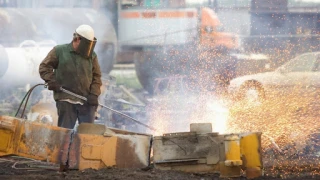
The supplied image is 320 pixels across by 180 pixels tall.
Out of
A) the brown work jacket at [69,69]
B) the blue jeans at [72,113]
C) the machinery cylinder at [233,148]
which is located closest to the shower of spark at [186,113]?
the blue jeans at [72,113]

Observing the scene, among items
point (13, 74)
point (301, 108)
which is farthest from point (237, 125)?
point (13, 74)

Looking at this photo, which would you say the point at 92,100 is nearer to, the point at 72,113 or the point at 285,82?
the point at 72,113

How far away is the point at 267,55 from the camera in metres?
21.2

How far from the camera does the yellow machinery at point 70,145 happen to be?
952cm

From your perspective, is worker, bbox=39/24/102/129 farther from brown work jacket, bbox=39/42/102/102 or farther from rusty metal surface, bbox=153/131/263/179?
rusty metal surface, bbox=153/131/263/179

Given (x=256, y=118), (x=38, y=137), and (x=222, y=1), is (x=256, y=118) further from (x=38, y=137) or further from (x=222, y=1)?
(x=222, y=1)

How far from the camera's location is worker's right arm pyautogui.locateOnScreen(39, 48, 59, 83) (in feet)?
35.3

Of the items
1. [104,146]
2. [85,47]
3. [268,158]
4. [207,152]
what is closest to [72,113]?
[85,47]

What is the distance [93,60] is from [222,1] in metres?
11.7

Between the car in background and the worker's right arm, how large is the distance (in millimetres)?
6601

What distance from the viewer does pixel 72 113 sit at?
35.9 ft

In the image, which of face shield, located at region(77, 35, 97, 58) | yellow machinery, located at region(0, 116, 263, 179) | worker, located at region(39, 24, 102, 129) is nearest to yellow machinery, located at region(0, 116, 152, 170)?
yellow machinery, located at region(0, 116, 263, 179)

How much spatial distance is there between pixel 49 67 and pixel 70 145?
65.8 inches

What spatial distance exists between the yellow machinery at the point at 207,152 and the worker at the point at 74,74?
5.64 ft
